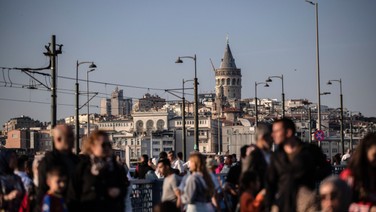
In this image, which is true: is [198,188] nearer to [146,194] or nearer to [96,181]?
[96,181]

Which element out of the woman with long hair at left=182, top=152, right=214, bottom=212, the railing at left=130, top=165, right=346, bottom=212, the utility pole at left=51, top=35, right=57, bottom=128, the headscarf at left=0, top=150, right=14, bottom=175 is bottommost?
the railing at left=130, top=165, right=346, bottom=212

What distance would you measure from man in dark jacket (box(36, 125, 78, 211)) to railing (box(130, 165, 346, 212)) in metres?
8.73

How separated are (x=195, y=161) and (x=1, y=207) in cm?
262

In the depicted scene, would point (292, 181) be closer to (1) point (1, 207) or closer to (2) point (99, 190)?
(2) point (99, 190)

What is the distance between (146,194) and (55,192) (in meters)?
9.61

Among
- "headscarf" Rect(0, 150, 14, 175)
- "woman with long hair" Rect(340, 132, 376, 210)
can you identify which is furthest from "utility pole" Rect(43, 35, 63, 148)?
"woman with long hair" Rect(340, 132, 376, 210)

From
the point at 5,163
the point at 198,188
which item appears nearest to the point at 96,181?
the point at 5,163

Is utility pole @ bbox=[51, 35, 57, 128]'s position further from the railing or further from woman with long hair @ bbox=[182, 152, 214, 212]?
woman with long hair @ bbox=[182, 152, 214, 212]

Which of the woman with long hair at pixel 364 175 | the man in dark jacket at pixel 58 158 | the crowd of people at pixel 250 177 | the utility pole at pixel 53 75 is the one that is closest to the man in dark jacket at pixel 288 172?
the crowd of people at pixel 250 177

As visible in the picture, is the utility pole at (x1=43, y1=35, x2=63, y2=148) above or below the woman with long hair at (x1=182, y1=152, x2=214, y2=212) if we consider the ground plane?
above

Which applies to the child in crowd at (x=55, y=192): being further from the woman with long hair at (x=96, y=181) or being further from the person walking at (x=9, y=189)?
the person walking at (x=9, y=189)

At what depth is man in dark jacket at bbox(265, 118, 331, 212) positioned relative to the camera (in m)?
10.8

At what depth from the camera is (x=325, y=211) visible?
8.82m

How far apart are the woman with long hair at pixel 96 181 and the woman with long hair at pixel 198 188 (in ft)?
7.50
